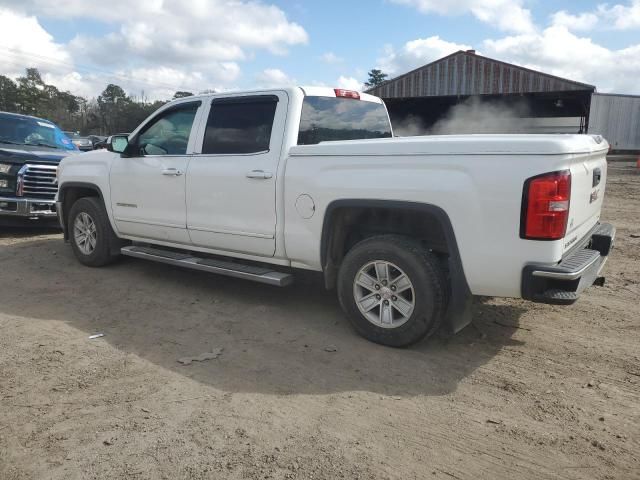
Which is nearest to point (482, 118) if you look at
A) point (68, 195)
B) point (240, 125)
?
point (68, 195)

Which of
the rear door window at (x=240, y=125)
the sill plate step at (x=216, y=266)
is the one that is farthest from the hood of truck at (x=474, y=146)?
the sill plate step at (x=216, y=266)

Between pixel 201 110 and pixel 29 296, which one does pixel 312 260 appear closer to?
pixel 201 110

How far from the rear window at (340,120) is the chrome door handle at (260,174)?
417mm

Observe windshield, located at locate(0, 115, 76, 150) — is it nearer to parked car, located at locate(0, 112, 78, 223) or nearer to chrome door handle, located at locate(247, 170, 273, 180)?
parked car, located at locate(0, 112, 78, 223)

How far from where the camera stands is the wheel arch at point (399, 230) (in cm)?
366

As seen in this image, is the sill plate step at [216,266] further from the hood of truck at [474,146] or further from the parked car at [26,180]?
the parked car at [26,180]

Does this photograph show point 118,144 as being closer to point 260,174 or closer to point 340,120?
point 260,174

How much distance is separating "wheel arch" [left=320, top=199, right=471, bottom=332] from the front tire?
14 centimetres

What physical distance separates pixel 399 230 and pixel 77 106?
9575cm

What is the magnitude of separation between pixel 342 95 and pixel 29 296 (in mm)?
3805

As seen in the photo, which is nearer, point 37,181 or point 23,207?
point 23,207

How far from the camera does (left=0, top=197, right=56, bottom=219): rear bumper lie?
26.7 ft

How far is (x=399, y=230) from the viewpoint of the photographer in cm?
418

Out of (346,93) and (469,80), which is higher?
(469,80)
